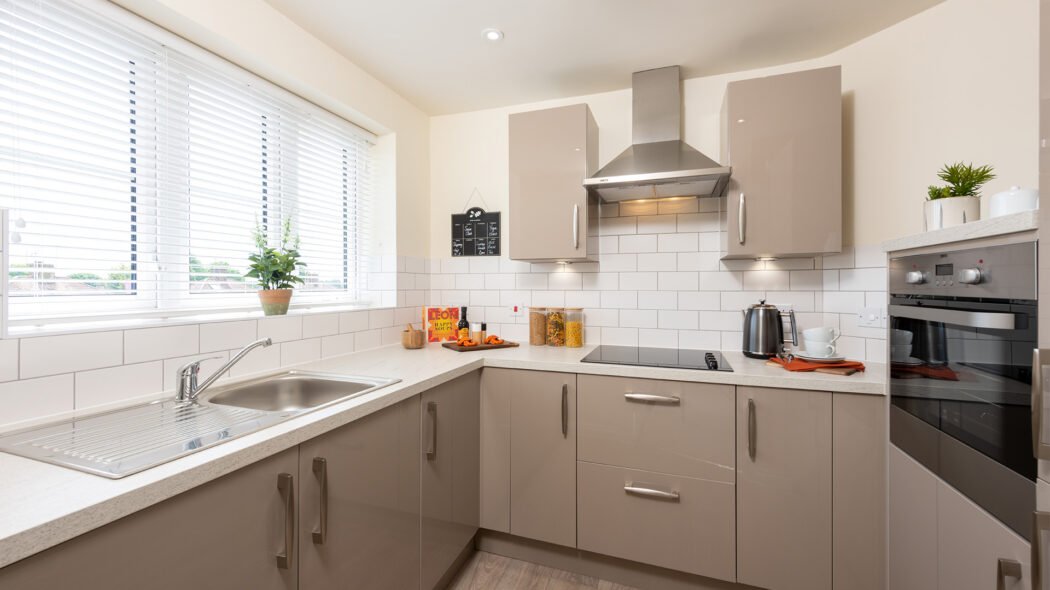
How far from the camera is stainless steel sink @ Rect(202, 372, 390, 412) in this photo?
1561 mm

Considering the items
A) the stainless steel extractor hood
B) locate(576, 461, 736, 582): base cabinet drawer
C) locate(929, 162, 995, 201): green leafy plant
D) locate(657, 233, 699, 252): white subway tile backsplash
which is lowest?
locate(576, 461, 736, 582): base cabinet drawer

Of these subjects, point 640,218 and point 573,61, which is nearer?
point 573,61

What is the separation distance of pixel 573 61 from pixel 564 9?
0.42 metres

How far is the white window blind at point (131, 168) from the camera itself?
1212 millimetres

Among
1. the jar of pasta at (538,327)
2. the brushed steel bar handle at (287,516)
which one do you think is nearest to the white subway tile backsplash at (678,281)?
the jar of pasta at (538,327)

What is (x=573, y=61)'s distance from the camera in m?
2.19

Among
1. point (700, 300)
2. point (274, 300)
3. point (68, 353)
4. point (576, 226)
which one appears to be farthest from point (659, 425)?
point (68, 353)

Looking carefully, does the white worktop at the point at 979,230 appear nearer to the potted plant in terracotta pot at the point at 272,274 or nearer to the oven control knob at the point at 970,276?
the oven control knob at the point at 970,276

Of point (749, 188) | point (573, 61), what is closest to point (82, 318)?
point (573, 61)

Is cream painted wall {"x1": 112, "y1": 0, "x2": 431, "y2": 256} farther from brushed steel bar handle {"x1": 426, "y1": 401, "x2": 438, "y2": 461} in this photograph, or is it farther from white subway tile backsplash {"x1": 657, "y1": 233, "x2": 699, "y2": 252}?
white subway tile backsplash {"x1": 657, "y1": 233, "x2": 699, "y2": 252}

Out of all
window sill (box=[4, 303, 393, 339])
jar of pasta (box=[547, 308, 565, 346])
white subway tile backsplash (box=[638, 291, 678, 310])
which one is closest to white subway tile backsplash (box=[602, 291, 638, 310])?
white subway tile backsplash (box=[638, 291, 678, 310])

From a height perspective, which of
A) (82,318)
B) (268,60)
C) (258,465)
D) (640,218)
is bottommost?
(258,465)

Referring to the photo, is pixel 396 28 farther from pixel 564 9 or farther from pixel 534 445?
pixel 534 445

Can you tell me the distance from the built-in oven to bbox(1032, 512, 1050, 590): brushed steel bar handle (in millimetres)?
72
